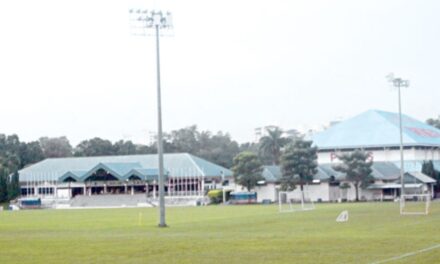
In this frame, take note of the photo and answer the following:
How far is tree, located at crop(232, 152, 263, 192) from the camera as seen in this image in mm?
110188

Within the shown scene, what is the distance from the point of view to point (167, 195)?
12656cm

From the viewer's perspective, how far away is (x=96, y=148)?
15838 cm

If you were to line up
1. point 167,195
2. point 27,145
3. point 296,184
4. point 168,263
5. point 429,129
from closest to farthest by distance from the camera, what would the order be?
1. point 168,263
2. point 296,184
3. point 167,195
4. point 429,129
5. point 27,145

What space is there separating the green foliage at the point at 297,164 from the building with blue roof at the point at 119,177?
1988 centimetres

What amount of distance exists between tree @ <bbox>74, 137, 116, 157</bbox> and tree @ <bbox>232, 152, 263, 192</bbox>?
5119 centimetres

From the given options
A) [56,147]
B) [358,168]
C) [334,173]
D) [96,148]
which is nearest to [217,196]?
[334,173]

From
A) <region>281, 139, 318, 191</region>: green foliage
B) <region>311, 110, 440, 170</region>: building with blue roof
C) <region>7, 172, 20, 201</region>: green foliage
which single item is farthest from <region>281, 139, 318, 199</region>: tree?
<region>7, 172, 20, 201</region>: green foliage

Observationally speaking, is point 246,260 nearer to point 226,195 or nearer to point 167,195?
point 226,195

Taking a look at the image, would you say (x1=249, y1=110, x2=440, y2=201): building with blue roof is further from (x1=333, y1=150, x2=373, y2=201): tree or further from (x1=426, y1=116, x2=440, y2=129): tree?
(x1=426, y1=116, x2=440, y2=129): tree

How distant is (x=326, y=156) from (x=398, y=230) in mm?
92610

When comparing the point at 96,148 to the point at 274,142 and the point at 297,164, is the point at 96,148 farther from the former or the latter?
the point at 297,164

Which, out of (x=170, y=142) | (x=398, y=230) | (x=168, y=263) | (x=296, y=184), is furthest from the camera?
(x=170, y=142)

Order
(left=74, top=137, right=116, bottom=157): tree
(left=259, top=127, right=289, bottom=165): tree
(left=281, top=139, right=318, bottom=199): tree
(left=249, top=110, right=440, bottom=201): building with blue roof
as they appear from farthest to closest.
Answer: (left=74, top=137, right=116, bottom=157): tree < (left=259, top=127, right=289, bottom=165): tree < (left=249, top=110, right=440, bottom=201): building with blue roof < (left=281, top=139, right=318, bottom=199): tree

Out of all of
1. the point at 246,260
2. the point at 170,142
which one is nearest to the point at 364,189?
the point at 170,142
